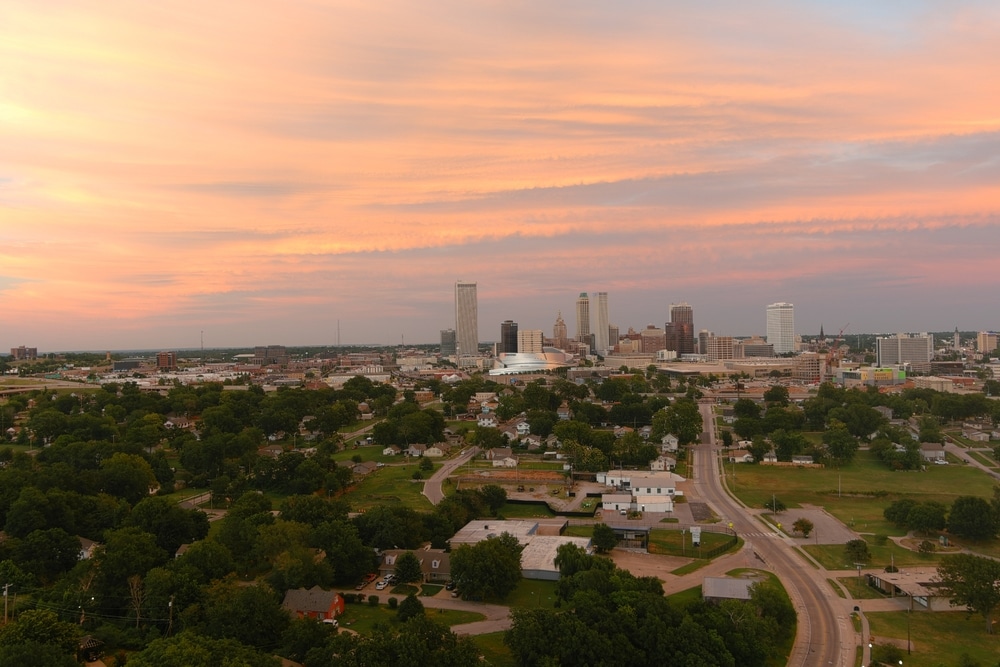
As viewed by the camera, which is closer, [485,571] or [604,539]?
[485,571]

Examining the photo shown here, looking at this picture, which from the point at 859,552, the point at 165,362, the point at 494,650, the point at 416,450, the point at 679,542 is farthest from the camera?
the point at 165,362

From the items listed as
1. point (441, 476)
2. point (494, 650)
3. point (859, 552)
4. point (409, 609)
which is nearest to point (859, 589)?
point (859, 552)

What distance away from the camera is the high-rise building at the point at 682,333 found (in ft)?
511

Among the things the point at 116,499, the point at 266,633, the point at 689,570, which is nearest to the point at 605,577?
the point at 689,570

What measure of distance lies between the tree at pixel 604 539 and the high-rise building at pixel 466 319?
13666 cm

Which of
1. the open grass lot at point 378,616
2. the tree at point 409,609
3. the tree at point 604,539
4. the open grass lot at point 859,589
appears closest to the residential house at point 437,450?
the tree at point 604,539

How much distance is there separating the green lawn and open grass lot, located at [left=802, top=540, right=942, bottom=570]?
12.5 meters

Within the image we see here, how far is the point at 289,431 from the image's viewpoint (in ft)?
157

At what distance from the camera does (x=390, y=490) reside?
1359 inches

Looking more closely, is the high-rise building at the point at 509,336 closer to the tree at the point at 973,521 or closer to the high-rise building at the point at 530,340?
the high-rise building at the point at 530,340

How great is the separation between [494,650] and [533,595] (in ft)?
12.8

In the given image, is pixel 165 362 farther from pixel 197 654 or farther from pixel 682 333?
pixel 197 654

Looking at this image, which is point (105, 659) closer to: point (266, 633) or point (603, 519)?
point (266, 633)

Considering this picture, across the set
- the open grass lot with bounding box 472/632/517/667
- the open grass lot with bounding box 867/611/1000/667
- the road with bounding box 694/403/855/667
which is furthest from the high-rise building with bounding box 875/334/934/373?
the open grass lot with bounding box 472/632/517/667
